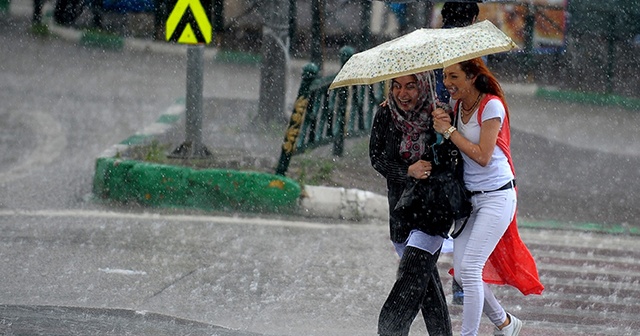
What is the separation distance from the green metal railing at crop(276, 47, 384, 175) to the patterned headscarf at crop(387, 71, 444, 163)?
13.9ft

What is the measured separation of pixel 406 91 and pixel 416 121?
16cm

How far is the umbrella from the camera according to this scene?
5117 mm

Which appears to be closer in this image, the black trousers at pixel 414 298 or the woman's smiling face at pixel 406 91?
the woman's smiling face at pixel 406 91

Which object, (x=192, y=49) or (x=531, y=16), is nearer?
(x=192, y=49)

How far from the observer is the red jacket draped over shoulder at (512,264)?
5.54 m

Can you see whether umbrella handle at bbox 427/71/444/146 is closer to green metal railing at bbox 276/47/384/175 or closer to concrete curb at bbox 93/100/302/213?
concrete curb at bbox 93/100/302/213

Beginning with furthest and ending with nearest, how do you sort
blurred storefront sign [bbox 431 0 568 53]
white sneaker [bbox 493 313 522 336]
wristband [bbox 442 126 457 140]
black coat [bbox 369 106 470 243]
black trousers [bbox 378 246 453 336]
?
blurred storefront sign [bbox 431 0 568 53], white sneaker [bbox 493 313 522 336], black trousers [bbox 378 246 453 336], black coat [bbox 369 106 470 243], wristband [bbox 442 126 457 140]

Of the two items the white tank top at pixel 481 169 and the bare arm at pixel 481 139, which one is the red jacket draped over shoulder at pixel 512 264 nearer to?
the white tank top at pixel 481 169

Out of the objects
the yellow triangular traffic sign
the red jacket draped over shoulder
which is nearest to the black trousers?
the red jacket draped over shoulder

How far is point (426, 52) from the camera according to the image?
5.17 metres

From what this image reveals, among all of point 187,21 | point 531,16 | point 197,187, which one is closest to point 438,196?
point 197,187

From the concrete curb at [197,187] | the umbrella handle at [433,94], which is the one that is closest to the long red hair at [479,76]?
the umbrella handle at [433,94]

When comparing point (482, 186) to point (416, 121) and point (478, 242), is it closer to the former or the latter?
point (478, 242)

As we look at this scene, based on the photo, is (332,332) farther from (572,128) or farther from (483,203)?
(572,128)
